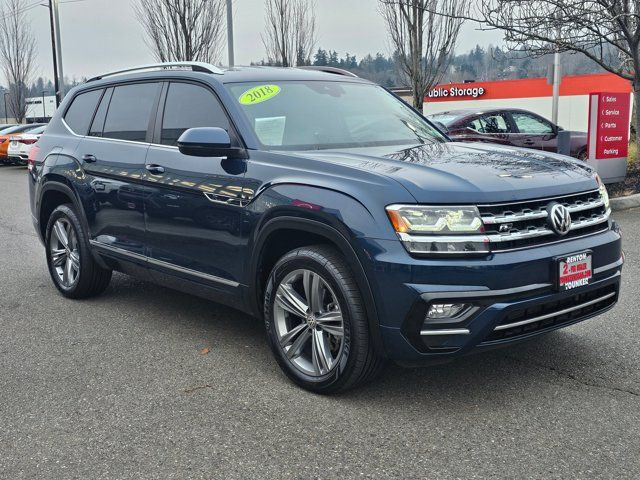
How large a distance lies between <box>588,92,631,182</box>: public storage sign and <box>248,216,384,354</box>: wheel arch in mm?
9323

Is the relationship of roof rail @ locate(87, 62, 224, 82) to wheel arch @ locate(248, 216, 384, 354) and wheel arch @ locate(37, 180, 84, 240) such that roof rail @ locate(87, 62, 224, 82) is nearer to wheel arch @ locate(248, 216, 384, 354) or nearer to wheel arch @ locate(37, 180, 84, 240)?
wheel arch @ locate(37, 180, 84, 240)

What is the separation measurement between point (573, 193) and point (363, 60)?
5001 cm

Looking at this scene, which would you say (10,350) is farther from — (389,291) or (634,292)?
(634,292)

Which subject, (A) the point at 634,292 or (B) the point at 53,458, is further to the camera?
(A) the point at 634,292

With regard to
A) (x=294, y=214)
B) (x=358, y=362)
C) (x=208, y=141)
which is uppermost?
(x=208, y=141)

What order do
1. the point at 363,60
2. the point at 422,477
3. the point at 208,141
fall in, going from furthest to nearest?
1. the point at 363,60
2. the point at 208,141
3. the point at 422,477

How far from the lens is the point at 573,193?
3.81 metres

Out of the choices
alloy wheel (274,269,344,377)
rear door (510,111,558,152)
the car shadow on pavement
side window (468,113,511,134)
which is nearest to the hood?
alloy wheel (274,269,344,377)

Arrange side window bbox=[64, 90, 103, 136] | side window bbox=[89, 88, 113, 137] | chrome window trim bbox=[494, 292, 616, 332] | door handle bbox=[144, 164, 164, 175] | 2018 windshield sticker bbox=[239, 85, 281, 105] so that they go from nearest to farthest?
1. chrome window trim bbox=[494, 292, 616, 332]
2. 2018 windshield sticker bbox=[239, 85, 281, 105]
3. door handle bbox=[144, 164, 164, 175]
4. side window bbox=[89, 88, 113, 137]
5. side window bbox=[64, 90, 103, 136]

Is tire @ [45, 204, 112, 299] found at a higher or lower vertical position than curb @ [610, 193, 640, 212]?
higher

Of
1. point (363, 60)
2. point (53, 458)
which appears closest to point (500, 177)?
point (53, 458)

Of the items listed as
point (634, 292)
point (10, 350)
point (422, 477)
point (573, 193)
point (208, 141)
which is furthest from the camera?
point (634, 292)

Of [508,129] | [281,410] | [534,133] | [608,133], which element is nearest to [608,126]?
[608,133]

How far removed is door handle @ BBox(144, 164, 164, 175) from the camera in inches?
189
